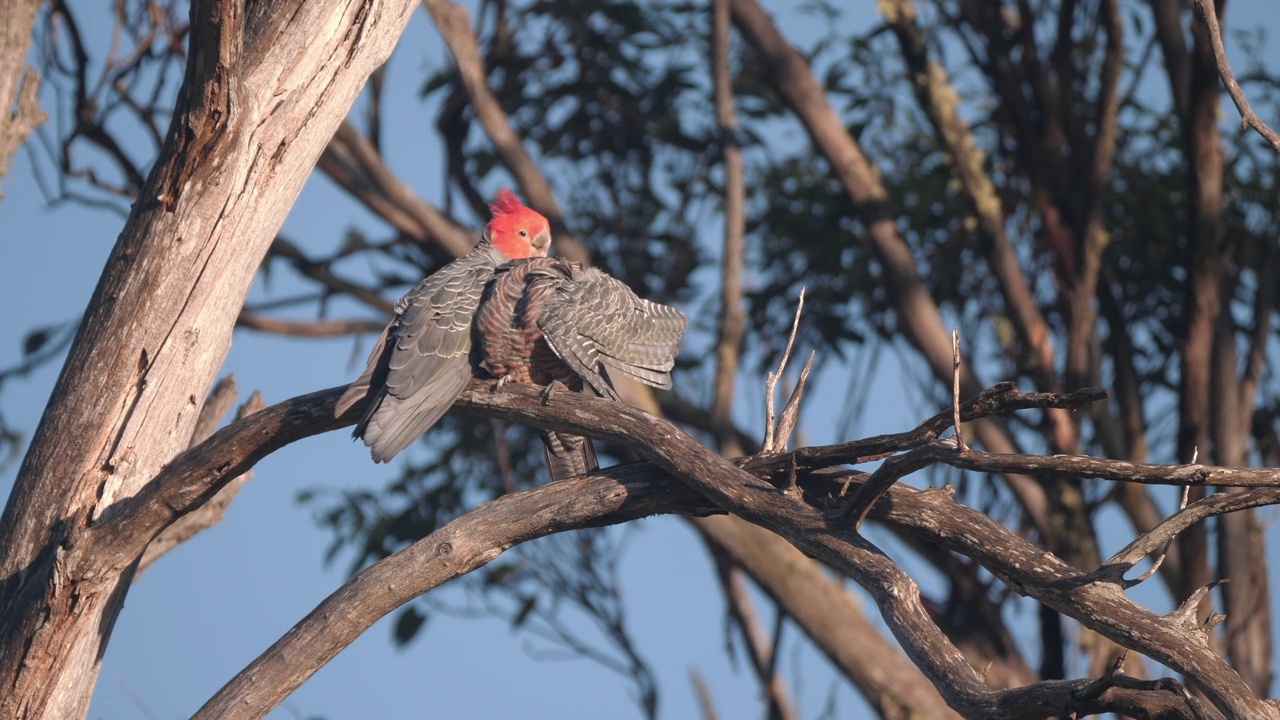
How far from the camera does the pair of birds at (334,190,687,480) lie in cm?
363

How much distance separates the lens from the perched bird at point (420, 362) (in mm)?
3561

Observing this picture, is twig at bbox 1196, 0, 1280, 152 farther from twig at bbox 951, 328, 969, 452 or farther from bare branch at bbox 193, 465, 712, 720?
bare branch at bbox 193, 465, 712, 720

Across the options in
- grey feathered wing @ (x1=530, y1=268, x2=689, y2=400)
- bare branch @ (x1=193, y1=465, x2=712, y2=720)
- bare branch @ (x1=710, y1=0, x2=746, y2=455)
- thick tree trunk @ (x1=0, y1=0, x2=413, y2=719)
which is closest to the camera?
bare branch @ (x1=193, y1=465, x2=712, y2=720)

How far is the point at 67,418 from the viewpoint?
3652 mm

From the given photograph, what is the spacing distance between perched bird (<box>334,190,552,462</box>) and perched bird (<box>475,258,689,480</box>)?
3.6 inches

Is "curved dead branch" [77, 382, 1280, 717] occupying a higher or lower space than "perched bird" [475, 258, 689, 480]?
lower

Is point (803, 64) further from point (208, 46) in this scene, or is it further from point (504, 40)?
point (208, 46)

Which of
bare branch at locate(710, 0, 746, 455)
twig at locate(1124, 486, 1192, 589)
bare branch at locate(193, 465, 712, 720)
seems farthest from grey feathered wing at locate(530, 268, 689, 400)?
bare branch at locate(710, 0, 746, 455)

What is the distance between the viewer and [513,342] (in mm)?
3936

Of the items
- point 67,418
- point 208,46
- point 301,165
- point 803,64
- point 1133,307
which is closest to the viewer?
point 208,46

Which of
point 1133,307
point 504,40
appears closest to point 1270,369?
point 1133,307

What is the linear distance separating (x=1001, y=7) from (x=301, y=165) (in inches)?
198

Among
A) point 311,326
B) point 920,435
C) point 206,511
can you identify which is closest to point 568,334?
point 920,435

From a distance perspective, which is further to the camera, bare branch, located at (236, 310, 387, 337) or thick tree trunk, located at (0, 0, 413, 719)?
bare branch, located at (236, 310, 387, 337)
